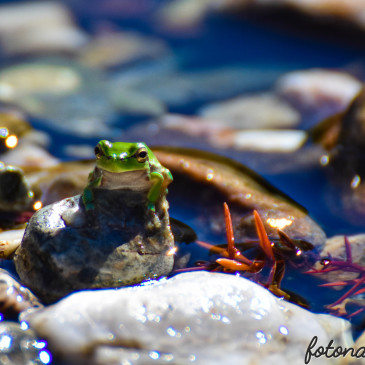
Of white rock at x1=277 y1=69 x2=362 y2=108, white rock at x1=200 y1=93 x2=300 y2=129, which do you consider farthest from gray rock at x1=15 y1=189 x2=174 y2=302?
white rock at x1=277 y1=69 x2=362 y2=108

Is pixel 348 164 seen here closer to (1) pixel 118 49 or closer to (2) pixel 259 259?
(2) pixel 259 259

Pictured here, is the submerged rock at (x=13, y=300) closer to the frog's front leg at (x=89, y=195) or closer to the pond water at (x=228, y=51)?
the frog's front leg at (x=89, y=195)

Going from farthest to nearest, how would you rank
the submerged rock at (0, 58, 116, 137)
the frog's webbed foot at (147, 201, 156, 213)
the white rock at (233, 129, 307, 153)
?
the submerged rock at (0, 58, 116, 137) < the white rock at (233, 129, 307, 153) < the frog's webbed foot at (147, 201, 156, 213)

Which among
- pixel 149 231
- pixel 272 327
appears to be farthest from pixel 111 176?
pixel 272 327

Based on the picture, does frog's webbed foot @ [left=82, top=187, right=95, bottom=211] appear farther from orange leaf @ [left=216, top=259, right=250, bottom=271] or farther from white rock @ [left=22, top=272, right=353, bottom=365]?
orange leaf @ [left=216, top=259, right=250, bottom=271]

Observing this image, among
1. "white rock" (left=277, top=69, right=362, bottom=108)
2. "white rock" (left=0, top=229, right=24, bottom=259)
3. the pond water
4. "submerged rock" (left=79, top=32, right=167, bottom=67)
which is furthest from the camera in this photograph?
"submerged rock" (left=79, top=32, right=167, bottom=67)

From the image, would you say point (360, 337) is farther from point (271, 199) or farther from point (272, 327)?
Answer: point (271, 199)

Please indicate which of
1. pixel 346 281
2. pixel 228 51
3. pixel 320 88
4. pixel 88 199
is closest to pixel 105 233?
pixel 88 199
